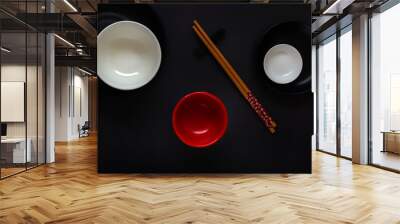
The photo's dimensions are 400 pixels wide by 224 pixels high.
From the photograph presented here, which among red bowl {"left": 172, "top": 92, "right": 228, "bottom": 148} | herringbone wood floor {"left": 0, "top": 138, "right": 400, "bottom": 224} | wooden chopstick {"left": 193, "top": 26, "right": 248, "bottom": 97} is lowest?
herringbone wood floor {"left": 0, "top": 138, "right": 400, "bottom": 224}

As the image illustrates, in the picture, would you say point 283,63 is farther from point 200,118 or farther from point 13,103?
point 13,103

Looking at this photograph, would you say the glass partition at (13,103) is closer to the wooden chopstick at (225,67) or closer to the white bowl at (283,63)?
the wooden chopstick at (225,67)

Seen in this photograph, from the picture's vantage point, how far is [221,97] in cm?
500

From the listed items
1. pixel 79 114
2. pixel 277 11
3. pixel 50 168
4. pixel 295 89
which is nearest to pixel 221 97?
pixel 295 89

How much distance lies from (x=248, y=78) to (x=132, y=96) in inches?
63.0

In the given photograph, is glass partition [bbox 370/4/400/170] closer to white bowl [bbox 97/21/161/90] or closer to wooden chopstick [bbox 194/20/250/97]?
wooden chopstick [bbox 194/20/250/97]

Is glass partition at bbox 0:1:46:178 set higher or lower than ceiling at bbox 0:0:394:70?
lower

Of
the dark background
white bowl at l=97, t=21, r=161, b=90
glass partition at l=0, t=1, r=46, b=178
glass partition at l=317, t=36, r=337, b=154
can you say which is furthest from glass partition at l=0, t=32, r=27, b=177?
glass partition at l=317, t=36, r=337, b=154

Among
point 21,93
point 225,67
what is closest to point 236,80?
point 225,67

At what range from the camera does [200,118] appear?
4.82 m

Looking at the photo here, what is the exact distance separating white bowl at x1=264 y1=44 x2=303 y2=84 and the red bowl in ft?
2.80

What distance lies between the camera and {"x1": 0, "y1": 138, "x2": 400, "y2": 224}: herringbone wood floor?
3.07m

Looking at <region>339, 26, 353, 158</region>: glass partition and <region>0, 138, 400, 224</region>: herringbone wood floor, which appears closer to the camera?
<region>0, 138, 400, 224</region>: herringbone wood floor

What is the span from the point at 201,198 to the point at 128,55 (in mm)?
2065
